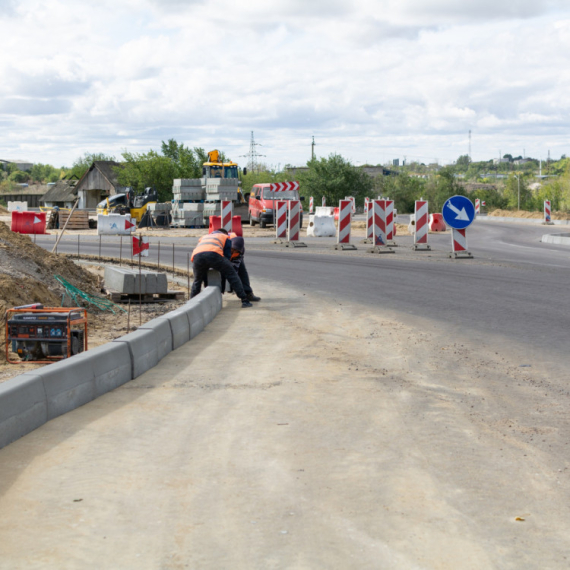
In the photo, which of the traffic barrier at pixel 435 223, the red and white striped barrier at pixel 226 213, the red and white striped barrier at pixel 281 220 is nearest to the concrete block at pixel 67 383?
the red and white striped barrier at pixel 226 213

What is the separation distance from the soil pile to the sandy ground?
3525 mm

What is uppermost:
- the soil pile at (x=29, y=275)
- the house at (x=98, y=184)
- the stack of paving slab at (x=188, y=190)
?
the house at (x=98, y=184)

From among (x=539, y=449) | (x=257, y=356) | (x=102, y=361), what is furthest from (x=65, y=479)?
(x=257, y=356)

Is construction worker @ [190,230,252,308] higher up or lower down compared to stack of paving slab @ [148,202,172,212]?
lower down

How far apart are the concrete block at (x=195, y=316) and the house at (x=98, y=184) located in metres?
79.8

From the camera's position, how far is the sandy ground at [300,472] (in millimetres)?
3648

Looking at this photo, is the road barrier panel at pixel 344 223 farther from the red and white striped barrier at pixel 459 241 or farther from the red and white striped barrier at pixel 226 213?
the red and white striped barrier at pixel 459 241

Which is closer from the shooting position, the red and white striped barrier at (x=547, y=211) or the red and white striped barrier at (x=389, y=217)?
the red and white striped barrier at (x=389, y=217)

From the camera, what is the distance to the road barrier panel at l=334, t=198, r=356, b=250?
24594 millimetres

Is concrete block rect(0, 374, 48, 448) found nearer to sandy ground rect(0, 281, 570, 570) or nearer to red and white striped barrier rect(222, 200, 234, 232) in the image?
sandy ground rect(0, 281, 570, 570)

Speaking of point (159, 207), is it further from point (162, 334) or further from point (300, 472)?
point (300, 472)

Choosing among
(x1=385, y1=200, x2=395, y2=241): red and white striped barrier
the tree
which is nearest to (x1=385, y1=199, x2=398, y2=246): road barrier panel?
(x1=385, y1=200, x2=395, y2=241): red and white striped barrier

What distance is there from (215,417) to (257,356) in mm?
2448

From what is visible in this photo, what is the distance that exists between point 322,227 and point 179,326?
25595 millimetres
